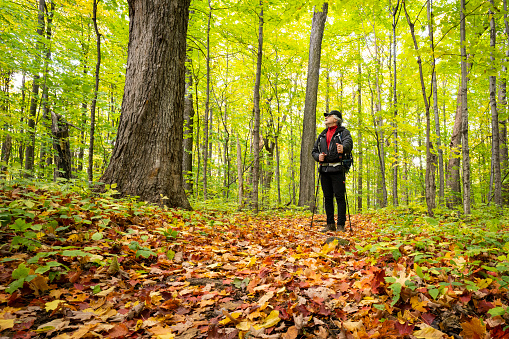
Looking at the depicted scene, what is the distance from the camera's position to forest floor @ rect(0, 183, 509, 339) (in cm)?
151

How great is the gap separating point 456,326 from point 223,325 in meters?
1.47

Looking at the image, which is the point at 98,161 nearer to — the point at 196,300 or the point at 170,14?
the point at 170,14

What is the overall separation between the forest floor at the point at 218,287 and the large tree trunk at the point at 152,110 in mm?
1355

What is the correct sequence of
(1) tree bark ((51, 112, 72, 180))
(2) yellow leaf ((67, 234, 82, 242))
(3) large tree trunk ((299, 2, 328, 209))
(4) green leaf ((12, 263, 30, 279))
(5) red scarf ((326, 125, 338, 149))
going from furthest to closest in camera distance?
(3) large tree trunk ((299, 2, 328, 209)) → (1) tree bark ((51, 112, 72, 180)) → (5) red scarf ((326, 125, 338, 149)) → (2) yellow leaf ((67, 234, 82, 242)) → (4) green leaf ((12, 263, 30, 279))

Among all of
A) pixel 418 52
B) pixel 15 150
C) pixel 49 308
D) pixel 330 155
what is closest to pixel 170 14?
pixel 330 155

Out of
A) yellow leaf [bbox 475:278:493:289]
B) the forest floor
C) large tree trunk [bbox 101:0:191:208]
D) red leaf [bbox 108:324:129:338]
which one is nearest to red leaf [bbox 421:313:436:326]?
the forest floor

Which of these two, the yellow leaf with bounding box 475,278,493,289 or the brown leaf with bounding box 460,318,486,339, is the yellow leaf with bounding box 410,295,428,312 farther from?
the yellow leaf with bounding box 475,278,493,289

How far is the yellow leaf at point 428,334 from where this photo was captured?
54.3 inches

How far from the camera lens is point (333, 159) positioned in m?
4.81

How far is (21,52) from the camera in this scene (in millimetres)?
8523

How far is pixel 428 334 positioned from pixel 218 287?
5.28 feet

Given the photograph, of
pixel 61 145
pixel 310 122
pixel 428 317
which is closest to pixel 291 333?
pixel 428 317

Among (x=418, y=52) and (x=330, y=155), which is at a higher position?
(x=418, y=52)

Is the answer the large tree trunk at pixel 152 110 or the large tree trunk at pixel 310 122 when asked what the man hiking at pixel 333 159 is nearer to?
the large tree trunk at pixel 152 110
